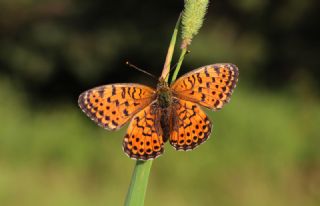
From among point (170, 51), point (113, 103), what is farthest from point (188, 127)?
point (170, 51)

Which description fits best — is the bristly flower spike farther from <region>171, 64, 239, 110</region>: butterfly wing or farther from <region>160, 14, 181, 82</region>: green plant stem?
<region>171, 64, 239, 110</region>: butterfly wing

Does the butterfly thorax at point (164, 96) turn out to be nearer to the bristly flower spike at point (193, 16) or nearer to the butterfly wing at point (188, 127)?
the butterfly wing at point (188, 127)

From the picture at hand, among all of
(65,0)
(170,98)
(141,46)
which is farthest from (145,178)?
(65,0)

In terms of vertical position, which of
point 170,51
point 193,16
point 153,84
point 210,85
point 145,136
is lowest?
point 153,84

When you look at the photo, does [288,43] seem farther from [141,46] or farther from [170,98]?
[170,98]

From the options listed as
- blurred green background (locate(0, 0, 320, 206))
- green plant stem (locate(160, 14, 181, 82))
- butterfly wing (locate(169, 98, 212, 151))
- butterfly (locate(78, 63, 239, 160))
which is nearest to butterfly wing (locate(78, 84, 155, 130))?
butterfly (locate(78, 63, 239, 160))

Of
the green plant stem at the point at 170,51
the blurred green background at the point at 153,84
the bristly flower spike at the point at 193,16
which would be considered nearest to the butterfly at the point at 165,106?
the green plant stem at the point at 170,51

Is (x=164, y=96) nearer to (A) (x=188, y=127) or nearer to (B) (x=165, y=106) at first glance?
(B) (x=165, y=106)
